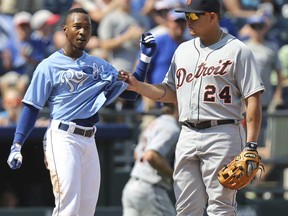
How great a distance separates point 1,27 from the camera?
12.4 metres

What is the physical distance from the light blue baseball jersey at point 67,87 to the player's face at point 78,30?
0.14 m

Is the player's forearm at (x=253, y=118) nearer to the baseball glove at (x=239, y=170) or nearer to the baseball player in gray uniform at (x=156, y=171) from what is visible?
the baseball glove at (x=239, y=170)

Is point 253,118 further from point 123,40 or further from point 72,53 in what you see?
point 123,40

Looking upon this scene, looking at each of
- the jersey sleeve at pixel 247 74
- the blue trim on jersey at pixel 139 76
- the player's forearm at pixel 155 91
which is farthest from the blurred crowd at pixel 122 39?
the jersey sleeve at pixel 247 74

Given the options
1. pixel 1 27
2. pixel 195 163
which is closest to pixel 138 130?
pixel 1 27

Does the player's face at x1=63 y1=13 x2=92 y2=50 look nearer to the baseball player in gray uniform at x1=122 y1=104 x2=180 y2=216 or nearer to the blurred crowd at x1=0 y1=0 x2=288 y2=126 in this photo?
the baseball player in gray uniform at x1=122 y1=104 x2=180 y2=216

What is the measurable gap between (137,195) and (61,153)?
216cm

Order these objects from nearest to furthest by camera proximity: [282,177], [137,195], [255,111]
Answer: [255,111] < [137,195] < [282,177]

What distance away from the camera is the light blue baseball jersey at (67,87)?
667cm

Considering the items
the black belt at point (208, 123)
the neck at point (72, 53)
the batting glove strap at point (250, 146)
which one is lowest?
the batting glove strap at point (250, 146)

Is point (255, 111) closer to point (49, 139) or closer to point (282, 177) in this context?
point (49, 139)

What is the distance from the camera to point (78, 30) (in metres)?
6.71

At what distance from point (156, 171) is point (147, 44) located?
75.9 inches

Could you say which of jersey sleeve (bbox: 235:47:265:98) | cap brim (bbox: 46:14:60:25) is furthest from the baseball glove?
cap brim (bbox: 46:14:60:25)
